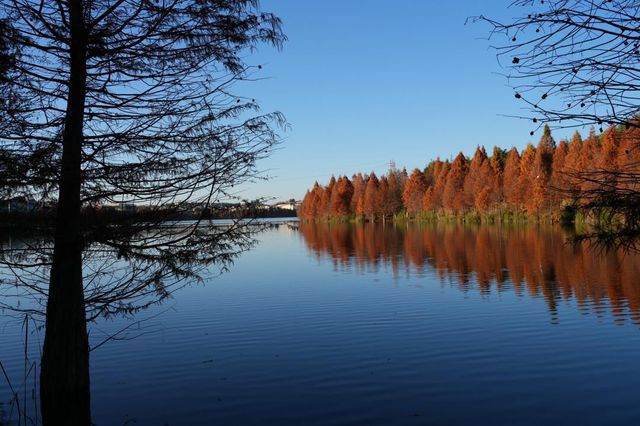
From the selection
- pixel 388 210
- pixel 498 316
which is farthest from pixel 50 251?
pixel 388 210

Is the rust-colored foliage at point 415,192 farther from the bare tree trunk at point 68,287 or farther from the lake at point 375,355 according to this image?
the bare tree trunk at point 68,287

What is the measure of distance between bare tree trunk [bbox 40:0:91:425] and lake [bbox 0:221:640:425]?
2.02 m

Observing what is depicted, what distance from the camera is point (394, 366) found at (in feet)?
37.9

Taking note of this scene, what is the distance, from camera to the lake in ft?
30.2

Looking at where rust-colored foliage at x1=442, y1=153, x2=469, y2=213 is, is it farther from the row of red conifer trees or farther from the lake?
the lake

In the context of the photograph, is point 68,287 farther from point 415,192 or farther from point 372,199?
point 372,199

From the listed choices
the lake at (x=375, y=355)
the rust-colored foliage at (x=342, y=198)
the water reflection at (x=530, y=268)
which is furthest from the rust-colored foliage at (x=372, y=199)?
the lake at (x=375, y=355)

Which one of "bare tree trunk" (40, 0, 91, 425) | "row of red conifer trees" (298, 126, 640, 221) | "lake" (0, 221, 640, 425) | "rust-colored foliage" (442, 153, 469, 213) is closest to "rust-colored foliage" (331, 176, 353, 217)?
"row of red conifer trees" (298, 126, 640, 221)

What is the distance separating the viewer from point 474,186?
85.3m

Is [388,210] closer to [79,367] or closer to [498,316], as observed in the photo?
[498,316]

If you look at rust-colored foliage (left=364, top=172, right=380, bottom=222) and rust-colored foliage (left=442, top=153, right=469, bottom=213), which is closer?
rust-colored foliage (left=442, top=153, right=469, bottom=213)

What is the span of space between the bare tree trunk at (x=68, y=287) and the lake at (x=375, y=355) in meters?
2.02

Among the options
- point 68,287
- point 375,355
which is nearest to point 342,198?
point 375,355

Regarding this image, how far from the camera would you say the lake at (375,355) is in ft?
30.2
